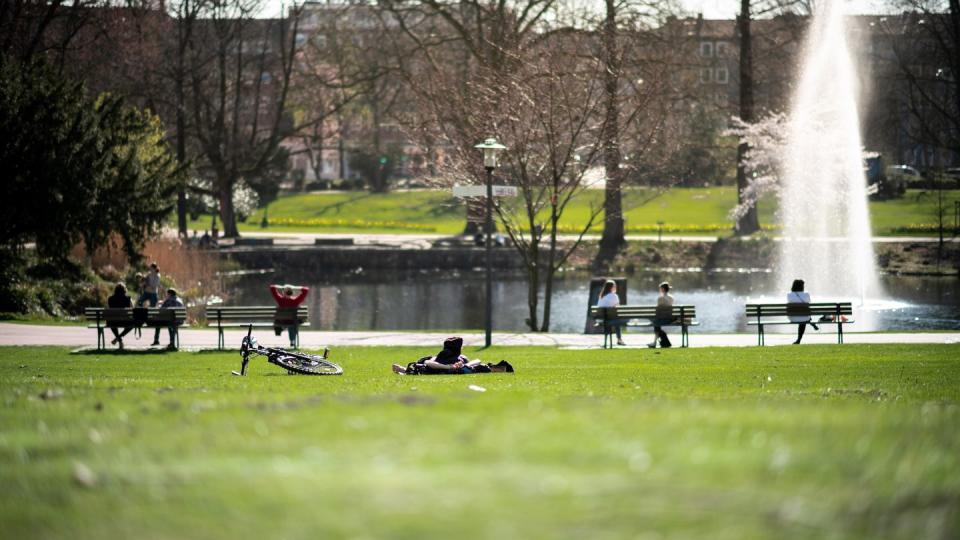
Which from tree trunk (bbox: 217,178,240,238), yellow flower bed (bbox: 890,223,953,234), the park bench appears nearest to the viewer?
the park bench

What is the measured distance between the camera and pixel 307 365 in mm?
18703

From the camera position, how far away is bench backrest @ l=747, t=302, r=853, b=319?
26.2 meters

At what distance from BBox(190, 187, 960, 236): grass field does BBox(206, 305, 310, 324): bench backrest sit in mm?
41798

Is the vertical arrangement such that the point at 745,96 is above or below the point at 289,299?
above

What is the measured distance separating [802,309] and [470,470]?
2053 cm

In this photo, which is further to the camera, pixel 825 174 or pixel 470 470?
pixel 825 174

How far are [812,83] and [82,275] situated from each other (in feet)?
117

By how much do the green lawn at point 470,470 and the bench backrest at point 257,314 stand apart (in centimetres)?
1557

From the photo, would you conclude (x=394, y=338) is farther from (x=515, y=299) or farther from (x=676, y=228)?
(x=676, y=228)

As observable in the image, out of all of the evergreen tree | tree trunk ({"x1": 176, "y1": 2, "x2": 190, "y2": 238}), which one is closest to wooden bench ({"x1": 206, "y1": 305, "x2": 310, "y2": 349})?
the evergreen tree

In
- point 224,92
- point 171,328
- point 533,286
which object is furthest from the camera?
point 224,92

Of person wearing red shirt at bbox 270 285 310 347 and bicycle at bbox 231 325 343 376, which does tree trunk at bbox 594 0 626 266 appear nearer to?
person wearing red shirt at bbox 270 285 310 347

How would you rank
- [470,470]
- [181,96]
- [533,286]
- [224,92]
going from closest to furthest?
[470,470] → [533,286] → [181,96] → [224,92]

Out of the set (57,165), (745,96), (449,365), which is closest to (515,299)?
(57,165)
